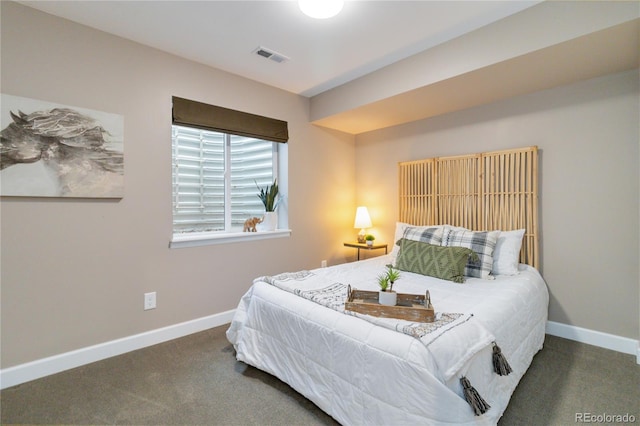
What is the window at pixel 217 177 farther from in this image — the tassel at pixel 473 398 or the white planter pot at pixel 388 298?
the tassel at pixel 473 398

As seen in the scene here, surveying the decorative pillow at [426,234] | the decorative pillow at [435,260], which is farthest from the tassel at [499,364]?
the decorative pillow at [426,234]

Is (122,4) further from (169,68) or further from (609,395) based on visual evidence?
(609,395)

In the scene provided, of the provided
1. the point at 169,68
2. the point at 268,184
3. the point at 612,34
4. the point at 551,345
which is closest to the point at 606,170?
the point at 612,34

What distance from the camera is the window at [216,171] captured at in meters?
2.83

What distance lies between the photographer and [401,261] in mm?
2627

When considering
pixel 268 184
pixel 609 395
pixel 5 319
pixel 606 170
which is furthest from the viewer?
pixel 268 184

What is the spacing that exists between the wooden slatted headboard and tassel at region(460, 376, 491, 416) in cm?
187

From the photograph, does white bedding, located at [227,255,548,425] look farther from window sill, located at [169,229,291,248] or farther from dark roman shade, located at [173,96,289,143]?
dark roman shade, located at [173,96,289,143]

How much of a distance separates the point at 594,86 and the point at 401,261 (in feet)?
6.85

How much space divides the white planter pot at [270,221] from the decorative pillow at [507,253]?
217 cm

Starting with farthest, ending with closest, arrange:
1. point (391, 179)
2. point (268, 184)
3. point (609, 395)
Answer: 1. point (391, 179)
2. point (268, 184)
3. point (609, 395)

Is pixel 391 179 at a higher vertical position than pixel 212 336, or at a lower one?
higher

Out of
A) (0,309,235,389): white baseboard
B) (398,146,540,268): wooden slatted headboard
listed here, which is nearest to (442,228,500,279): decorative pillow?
(398,146,540,268): wooden slatted headboard

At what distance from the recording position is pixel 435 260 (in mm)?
2416
